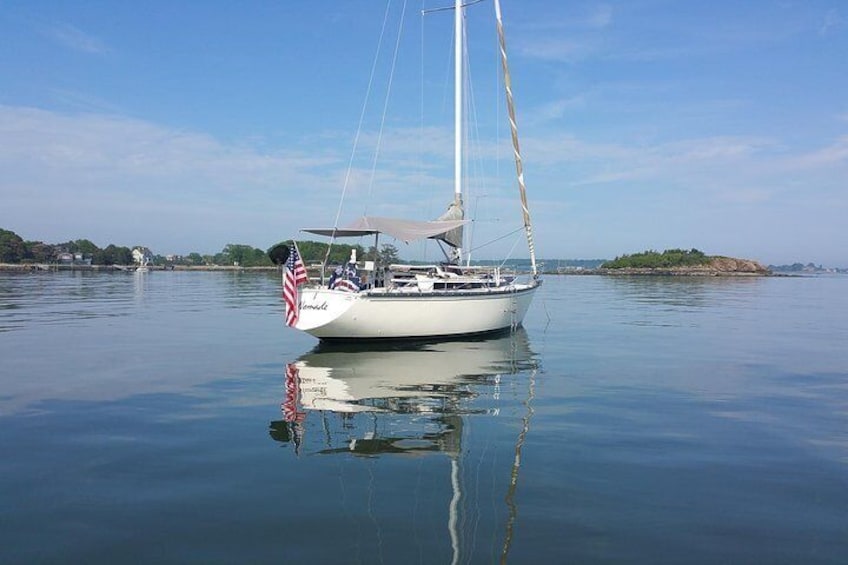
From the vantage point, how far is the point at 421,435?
359 inches

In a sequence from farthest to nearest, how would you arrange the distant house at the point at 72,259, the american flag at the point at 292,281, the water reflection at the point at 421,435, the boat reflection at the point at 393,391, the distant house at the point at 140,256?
1. the distant house at the point at 140,256
2. the distant house at the point at 72,259
3. the american flag at the point at 292,281
4. the boat reflection at the point at 393,391
5. the water reflection at the point at 421,435

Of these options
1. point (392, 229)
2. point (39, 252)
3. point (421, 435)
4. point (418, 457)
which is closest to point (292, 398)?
point (421, 435)

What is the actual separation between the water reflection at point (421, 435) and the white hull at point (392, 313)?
4.34 ft

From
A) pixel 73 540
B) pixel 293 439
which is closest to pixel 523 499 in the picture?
pixel 293 439

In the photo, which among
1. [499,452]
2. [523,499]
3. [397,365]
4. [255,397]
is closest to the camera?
[523,499]

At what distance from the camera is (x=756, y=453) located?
27.9ft

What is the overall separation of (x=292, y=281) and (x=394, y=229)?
4202 millimetres

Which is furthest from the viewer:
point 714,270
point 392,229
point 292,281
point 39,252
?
point 39,252

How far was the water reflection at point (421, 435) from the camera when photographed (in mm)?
Result: 6004

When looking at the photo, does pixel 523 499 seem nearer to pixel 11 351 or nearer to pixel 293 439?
pixel 293 439

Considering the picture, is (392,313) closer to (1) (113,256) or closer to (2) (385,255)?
(2) (385,255)

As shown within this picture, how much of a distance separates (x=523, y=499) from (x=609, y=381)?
7.77 meters

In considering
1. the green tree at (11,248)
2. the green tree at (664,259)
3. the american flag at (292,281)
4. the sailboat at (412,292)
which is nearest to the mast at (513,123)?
the sailboat at (412,292)

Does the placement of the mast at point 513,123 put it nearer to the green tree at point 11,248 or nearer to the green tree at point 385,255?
the green tree at point 385,255
